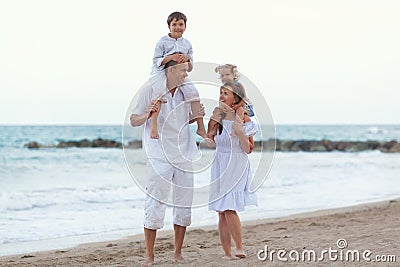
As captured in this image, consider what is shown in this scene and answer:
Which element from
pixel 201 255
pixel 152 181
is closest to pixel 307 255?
pixel 201 255

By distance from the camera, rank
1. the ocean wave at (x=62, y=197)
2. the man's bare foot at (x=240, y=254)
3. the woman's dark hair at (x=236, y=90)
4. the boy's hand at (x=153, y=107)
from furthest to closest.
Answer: the ocean wave at (x=62, y=197) → the man's bare foot at (x=240, y=254) → the woman's dark hair at (x=236, y=90) → the boy's hand at (x=153, y=107)

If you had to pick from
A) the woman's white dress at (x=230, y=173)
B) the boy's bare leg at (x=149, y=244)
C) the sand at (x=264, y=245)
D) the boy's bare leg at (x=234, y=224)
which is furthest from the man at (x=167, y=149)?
the sand at (x=264, y=245)

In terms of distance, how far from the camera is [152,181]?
5.07 m

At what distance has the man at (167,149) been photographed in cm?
508

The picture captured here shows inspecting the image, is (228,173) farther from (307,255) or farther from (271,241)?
(271,241)

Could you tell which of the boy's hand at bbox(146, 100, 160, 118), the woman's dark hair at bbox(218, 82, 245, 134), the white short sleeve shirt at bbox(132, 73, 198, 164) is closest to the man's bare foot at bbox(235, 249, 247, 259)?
the white short sleeve shirt at bbox(132, 73, 198, 164)

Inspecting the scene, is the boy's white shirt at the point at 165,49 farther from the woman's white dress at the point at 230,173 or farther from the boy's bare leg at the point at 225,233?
the boy's bare leg at the point at 225,233

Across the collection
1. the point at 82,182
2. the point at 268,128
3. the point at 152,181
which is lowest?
the point at 82,182

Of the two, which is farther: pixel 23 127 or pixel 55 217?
pixel 23 127

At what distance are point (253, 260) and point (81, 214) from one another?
14.9 ft

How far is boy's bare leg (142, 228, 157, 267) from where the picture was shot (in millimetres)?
5199

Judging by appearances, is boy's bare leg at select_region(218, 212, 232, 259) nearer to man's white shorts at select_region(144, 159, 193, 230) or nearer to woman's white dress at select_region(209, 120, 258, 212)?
woman's white dress at select_region(209, 120, 258, 212)

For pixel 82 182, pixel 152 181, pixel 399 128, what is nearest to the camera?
pixel 152 181

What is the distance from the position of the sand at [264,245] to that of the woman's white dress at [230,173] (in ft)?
1.67
